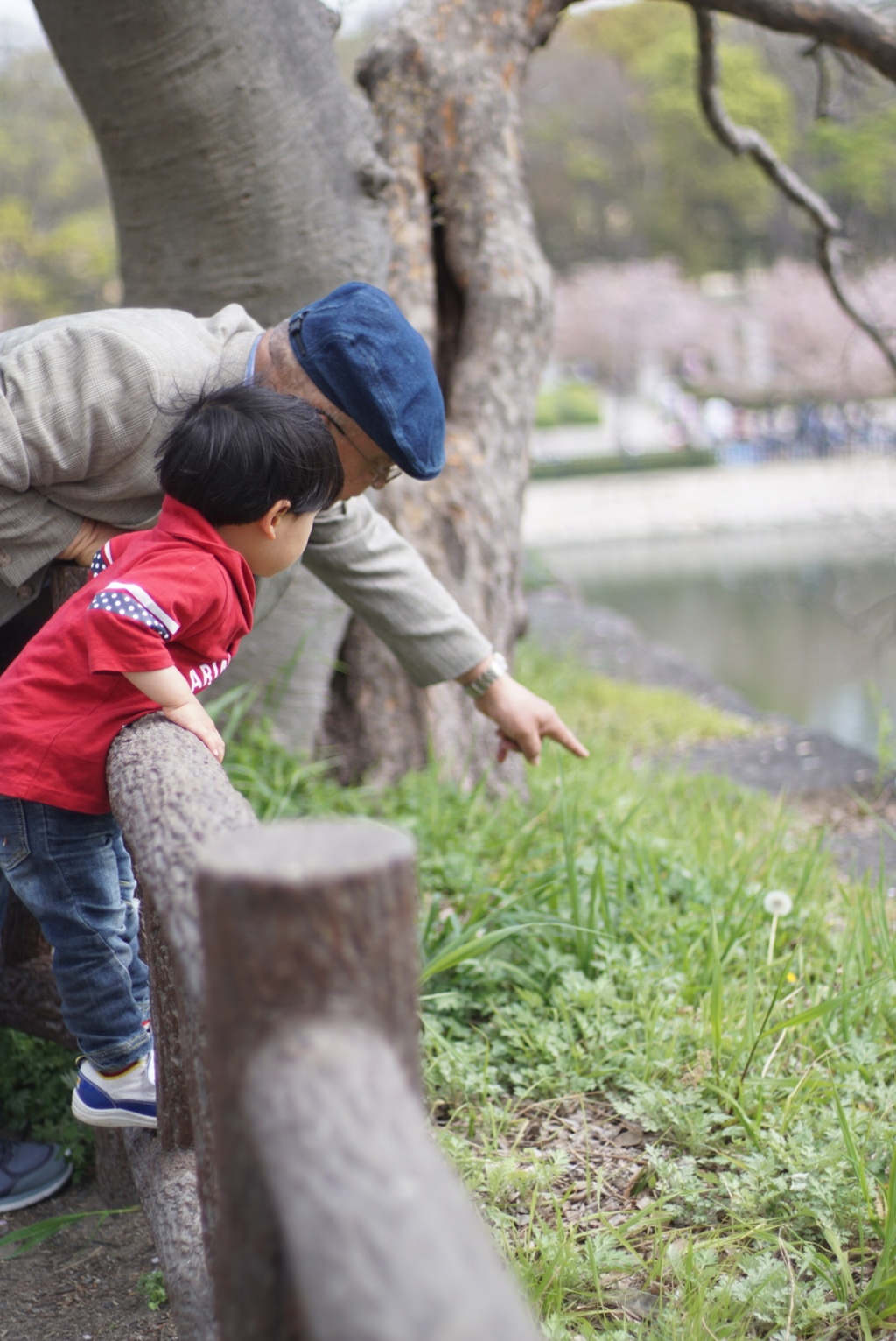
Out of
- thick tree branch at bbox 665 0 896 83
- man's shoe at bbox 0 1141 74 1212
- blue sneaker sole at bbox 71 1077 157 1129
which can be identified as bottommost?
man's shoe at bbox 0 1141 74 1212

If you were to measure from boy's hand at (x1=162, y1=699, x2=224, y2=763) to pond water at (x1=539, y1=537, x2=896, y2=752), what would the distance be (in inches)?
134

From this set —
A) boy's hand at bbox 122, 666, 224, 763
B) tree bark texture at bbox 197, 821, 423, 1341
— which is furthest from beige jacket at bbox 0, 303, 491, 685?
tree bark texture at bbox 197, 821, 423, 1341

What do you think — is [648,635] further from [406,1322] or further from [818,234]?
[406,1322]

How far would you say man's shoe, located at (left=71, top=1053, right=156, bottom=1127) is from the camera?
1848mm

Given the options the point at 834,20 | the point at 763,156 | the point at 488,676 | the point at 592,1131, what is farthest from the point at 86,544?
the point at 763,156

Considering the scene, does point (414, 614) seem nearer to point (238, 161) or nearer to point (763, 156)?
point (238, 161)

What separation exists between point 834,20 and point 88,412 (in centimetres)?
376

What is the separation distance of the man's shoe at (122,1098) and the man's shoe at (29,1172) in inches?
18.5

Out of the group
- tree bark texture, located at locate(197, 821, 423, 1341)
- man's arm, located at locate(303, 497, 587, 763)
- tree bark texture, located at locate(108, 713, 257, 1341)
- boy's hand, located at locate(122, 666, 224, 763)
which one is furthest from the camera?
man's arm, located at locate(303, 497, 587, 763)

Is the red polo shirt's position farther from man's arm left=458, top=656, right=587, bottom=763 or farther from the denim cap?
man's arm left=458, top=656, right=587, bottom=763

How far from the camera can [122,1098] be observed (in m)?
1.85

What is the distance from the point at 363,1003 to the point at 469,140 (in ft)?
12.4

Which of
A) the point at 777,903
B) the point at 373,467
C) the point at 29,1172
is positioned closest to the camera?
the point at 373,467

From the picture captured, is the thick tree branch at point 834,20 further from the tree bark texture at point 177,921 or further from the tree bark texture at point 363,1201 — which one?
the tree bark texture at point 363,1201
